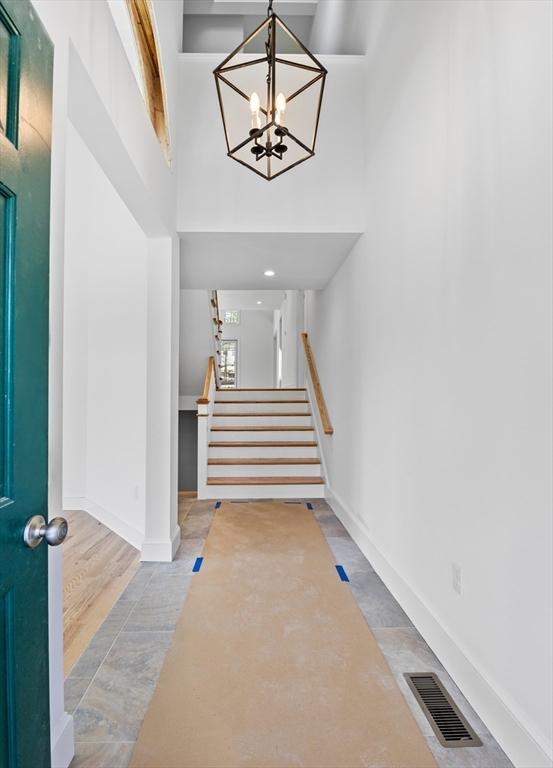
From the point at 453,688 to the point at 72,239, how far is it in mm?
4489

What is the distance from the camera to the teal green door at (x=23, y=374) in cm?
87

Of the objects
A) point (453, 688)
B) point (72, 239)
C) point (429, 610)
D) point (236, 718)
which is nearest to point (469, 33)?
point (429, 610)

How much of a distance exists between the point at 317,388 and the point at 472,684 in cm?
398

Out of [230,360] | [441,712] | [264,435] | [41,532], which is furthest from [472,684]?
[230,360]

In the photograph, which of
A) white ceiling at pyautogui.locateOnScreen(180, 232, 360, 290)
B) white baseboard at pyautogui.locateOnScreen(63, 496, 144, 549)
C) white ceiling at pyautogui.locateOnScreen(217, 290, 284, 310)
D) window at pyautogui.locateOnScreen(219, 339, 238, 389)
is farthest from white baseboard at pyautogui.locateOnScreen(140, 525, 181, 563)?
window at pyautogui.locateOnScreen(219, 339, 238, 389)

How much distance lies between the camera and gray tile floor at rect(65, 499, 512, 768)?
144cm

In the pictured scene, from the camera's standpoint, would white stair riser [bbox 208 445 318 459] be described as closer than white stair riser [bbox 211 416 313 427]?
Yes

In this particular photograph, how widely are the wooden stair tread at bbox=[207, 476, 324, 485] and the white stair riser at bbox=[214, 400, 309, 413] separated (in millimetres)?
1334

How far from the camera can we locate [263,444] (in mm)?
5211

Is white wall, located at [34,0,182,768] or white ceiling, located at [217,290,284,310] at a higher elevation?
white ceiling, located at [217,290,284,310]

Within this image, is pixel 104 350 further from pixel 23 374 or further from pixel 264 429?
pixel 23 374

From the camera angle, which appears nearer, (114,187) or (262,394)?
(114,187)

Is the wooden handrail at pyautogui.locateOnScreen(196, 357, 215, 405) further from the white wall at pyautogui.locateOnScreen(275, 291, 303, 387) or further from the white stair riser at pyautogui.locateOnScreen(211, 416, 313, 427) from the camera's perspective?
the white wall at pyautogui.locateOnScreen(275, 291, 303, 387)

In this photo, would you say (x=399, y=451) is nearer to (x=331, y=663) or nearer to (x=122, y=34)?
(x=331, y=663)
